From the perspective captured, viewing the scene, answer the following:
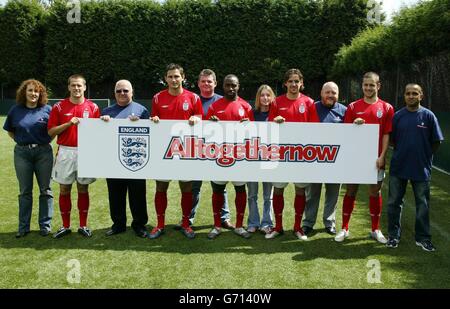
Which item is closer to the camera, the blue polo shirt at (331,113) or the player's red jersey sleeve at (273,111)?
the player's red jersey sleeve at (273,111)

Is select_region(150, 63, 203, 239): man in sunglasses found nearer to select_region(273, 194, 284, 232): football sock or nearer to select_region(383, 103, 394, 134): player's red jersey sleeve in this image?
select_region(273, 194, 284, 232): football sock

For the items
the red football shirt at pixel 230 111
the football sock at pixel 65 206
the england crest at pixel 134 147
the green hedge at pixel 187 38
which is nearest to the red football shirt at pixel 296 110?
the red football shirt at pixel 230 111

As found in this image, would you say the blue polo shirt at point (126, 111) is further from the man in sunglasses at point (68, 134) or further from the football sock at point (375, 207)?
the football sock at point (375, 207)

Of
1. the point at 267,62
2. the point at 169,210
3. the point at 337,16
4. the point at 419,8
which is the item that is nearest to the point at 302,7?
the point at 337,16

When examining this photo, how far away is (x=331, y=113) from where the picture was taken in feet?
16.3

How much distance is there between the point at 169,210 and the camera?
6250 mm

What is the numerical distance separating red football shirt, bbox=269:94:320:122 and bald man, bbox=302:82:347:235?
243 millimetres

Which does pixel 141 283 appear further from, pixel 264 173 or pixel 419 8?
pixel 419 8

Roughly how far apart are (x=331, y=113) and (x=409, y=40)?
6.74 metres

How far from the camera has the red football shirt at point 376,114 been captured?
183 inches

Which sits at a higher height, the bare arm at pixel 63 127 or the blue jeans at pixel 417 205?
the bare arm at pixel 63 127

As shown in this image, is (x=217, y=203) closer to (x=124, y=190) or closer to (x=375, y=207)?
(x=124, y=190)

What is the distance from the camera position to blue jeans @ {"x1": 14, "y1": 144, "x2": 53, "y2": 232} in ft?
15.7

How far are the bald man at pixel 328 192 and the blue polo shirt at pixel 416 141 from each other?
73cm
